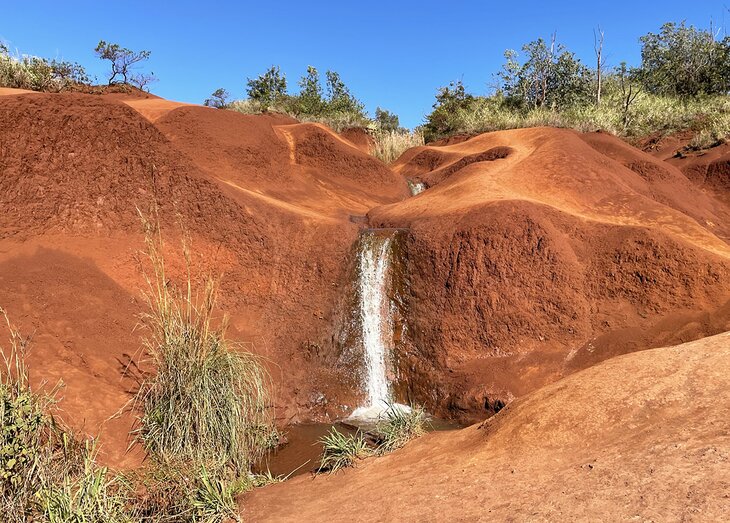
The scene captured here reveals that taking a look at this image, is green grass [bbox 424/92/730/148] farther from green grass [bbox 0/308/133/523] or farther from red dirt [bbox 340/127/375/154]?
green grass [bbox 0/308/133/523]

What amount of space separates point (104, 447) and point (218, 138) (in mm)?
8704

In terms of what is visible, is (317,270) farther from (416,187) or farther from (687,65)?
(687,65)

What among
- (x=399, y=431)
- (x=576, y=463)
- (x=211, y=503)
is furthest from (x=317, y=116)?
(x=576, y=463)

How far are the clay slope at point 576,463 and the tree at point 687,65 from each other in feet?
87.0

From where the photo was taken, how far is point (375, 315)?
809 cm

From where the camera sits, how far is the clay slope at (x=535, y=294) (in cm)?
697

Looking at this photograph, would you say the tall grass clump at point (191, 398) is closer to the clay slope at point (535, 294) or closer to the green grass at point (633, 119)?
the clay slope at point (535, 294)

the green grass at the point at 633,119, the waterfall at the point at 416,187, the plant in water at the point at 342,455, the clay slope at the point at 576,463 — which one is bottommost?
the plant in water at the point at 342,455

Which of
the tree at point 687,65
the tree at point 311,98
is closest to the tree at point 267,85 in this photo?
the tree at point 311,98

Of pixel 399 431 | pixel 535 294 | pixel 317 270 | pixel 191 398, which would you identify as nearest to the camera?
pixel 191 398

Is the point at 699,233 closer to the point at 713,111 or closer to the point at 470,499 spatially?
the point at 470,499

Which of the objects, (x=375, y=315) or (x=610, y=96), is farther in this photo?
(x=610, y=96)

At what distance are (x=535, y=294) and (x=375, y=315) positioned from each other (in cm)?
242

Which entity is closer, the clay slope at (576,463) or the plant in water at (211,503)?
the clay slope at (576,463)
